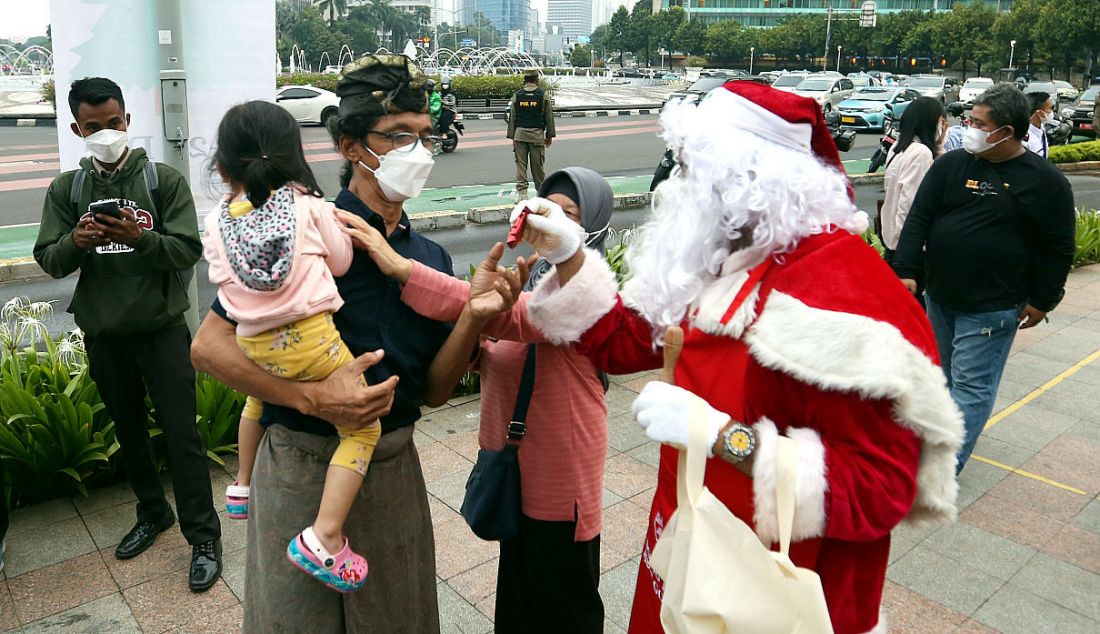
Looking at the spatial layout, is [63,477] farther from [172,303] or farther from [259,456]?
[259,456]

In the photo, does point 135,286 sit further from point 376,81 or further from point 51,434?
point 376,81

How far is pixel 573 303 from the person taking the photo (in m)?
2.29

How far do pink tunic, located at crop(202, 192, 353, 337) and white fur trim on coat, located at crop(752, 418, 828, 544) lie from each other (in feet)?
3.46

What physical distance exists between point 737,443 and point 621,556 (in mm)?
2337

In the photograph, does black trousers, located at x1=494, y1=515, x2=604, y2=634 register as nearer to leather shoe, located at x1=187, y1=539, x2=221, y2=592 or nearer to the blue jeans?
leather shoe, located at x1=187, y1=539, x2=221, y2=592

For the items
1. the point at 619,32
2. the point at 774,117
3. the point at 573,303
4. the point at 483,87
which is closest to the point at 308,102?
the point at 483,87

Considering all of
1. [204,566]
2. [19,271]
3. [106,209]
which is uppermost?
[106,209]

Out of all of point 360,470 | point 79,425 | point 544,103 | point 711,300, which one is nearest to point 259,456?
point 360,470

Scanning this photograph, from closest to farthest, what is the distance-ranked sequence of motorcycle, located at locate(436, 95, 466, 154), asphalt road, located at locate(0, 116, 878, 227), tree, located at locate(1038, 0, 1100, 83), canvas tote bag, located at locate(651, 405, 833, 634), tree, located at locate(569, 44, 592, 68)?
canvas tote bag, located at locate(651, 405, 833, 634), asphalt road, located at locate(0, 116, 878, 227), motorcycle, located at locate(436, 95, 466, 154), tree, located at locate(1038, 0, 1100, 83), tree, located at locate(569, 44, 592, 68)

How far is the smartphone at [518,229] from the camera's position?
2188mm

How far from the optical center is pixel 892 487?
1727 millimetres

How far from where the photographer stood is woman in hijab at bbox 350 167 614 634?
246cm

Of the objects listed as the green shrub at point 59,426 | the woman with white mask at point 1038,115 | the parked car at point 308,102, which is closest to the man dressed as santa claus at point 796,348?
the green shrub at point 59,426

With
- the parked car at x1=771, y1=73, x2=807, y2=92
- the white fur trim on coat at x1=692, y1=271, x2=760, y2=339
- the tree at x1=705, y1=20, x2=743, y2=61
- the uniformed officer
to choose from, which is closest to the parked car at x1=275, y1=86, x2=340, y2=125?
the uniformed officer
